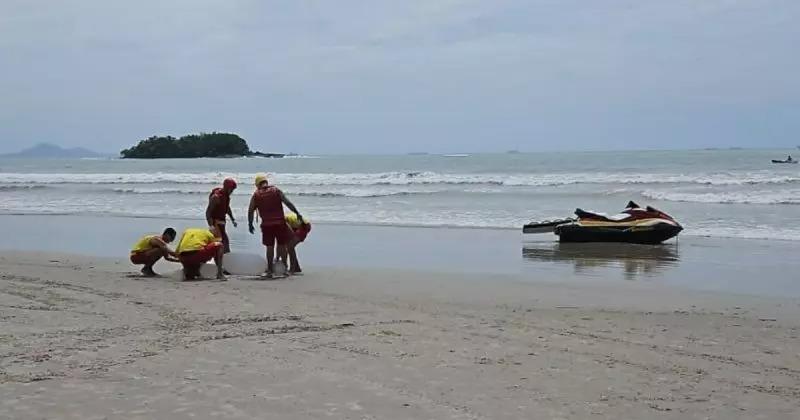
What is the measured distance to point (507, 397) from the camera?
489 centimetres

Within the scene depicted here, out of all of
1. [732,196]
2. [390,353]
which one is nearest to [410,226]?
[732,196]

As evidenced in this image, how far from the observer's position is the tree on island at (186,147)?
350 ft

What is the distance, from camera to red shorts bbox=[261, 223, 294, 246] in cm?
1100

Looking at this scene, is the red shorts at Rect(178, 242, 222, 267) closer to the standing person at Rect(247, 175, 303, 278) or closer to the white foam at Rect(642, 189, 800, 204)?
the standing person at Rect(247, 175, 303, 278)

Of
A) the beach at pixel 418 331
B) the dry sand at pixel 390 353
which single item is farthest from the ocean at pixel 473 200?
the dry sand at pixel 390 353

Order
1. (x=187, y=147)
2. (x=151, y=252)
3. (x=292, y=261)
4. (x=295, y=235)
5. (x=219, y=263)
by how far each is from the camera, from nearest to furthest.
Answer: (x=219, y=263), (x=151, y=252), (x=292, y=261), (x=295, y=235), (x=187, y=147)

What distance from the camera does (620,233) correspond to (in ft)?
50.1

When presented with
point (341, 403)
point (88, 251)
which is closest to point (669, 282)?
point (341, 403)

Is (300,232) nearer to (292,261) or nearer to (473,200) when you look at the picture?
(292,261)

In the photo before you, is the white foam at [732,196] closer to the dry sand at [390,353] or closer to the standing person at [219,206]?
the dry sand at [390,353]

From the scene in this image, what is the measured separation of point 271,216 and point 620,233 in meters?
7.49

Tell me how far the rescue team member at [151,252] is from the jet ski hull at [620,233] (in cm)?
796

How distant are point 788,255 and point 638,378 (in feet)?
30.0

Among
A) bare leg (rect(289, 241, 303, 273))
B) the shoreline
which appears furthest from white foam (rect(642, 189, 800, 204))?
bare leg (rect(289, 241, 303, 273))
